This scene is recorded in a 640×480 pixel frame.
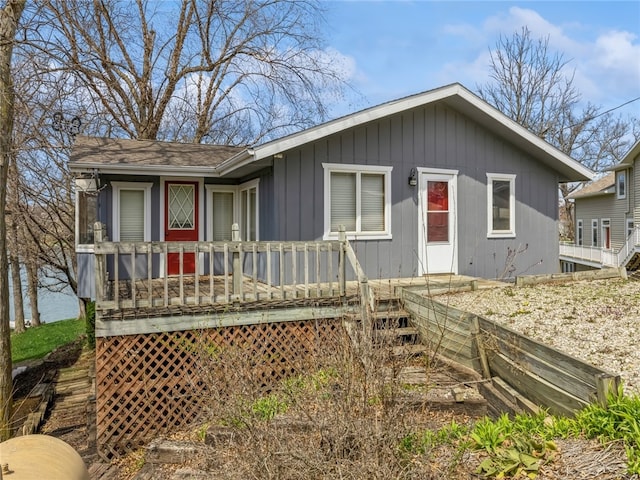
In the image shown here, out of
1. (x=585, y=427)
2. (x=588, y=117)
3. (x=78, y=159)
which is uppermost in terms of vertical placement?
(x=588, y=117)

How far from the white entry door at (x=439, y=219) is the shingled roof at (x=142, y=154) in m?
4.60

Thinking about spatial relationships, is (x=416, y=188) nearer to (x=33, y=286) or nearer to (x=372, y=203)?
(x=372, y=203)

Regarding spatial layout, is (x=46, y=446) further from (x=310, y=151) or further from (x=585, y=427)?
(x=310, y=151)

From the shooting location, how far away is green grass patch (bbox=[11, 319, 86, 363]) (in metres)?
14.9

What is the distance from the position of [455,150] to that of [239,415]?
25.2 ft

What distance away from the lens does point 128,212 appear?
29.9 ft

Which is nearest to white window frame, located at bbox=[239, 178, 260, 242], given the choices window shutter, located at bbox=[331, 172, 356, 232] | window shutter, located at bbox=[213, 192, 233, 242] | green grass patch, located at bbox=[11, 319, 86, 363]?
window shutter, located at bbox=[213, 192, 233, 242]

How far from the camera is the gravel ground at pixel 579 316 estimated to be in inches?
175

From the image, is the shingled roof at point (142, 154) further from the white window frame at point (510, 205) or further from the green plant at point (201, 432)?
the white window frame at point (510, 205)

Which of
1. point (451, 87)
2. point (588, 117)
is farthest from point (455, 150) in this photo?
point (588, 117)

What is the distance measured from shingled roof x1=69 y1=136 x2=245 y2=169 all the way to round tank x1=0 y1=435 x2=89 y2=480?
5717 millimetres

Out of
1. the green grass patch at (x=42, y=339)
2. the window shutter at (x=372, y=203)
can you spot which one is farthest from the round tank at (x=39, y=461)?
the green grass patch at (x=42, y=339)

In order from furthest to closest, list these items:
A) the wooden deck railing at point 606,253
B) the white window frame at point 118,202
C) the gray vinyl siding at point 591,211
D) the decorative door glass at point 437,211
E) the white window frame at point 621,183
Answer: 1. the gray vinyl siding at point 591,211
2. the white window frame at point 621,183
3. the wooden deck railing at point 606,253
4. the decorative door glass at point 437,211
5. the white window frame at point 118,202

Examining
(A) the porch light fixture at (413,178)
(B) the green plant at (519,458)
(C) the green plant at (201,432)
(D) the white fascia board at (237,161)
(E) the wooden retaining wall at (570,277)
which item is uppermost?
(D) the white fascia board at (237,161)
